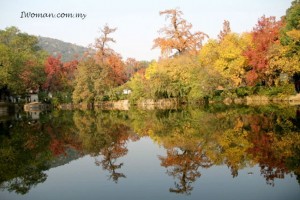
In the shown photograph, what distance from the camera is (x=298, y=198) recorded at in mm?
5734

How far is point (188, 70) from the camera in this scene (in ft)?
133

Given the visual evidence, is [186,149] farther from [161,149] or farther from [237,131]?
[237,131]

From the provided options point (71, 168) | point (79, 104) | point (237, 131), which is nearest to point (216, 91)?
point (79, 104)

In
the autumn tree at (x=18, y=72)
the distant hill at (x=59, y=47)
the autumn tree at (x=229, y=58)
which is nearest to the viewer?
the autumn tree at (x=229, y=58)

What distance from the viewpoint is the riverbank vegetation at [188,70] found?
3388 centimetres

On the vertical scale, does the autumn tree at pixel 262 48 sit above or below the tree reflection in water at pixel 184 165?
above

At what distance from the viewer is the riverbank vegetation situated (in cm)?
3388

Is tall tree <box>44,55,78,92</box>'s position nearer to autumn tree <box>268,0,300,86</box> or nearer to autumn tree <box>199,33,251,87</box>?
→ autumn tree <box>199,33,251,87</box>

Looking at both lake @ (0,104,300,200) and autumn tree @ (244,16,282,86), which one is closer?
lake @ (0,104,300,200)

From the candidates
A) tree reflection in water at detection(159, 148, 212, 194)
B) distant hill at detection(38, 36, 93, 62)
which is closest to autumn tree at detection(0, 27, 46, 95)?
tree reflection in water at detection(159, 148, 212, 194)

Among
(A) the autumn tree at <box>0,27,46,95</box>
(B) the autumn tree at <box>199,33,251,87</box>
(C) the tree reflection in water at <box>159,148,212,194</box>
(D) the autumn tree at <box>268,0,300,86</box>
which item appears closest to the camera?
(C) the tree reflection in water at <box>159,148,212,194</box>

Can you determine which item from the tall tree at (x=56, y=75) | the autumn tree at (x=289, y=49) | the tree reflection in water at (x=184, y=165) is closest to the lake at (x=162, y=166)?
the tree reflection in water at (x=184, y=165)

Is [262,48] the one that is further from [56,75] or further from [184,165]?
[56,75]

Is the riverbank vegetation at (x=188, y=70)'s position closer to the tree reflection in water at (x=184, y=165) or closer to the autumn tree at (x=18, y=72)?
the autumn tree at (x=18, y=72)
